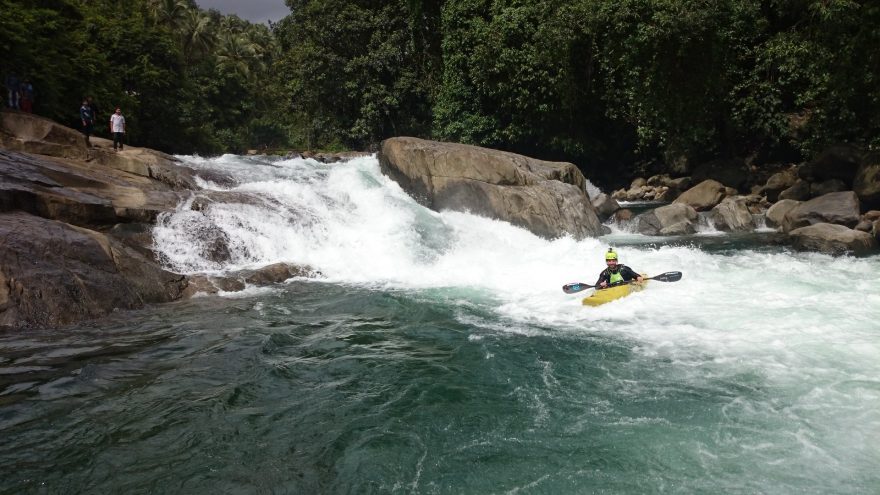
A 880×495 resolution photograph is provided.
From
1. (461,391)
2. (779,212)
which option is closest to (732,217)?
(779,212)

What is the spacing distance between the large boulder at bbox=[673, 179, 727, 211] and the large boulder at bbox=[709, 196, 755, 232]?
4.39ft

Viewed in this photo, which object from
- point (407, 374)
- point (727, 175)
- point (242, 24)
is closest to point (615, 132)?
point (727, 175)

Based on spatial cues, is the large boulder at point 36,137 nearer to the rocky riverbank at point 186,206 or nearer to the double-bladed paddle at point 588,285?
the rocky riverbank at point 186,206

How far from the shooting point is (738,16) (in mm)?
19047

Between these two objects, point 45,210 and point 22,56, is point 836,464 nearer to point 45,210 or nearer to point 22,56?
point 45,210

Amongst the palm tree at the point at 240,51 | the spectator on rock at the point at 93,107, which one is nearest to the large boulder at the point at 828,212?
the spectator on rock at the point at 93,107

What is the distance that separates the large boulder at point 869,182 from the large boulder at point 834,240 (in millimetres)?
2117

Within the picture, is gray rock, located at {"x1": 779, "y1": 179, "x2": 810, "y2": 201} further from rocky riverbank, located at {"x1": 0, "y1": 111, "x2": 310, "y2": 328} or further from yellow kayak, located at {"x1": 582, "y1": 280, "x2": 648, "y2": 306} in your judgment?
rocky riverbank, located at {"x1": 0, "y1": 111, "x2": 310, "y2": 328}

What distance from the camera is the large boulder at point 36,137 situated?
12680 millimetres

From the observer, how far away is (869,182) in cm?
1459

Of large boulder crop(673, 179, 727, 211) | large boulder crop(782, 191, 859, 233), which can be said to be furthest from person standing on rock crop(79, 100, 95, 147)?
large boulder crop(782, 191, 859, 233)

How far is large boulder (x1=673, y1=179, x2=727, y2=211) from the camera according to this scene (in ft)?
61.3

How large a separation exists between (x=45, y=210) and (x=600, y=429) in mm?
9745

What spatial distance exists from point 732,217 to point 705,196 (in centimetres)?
251
